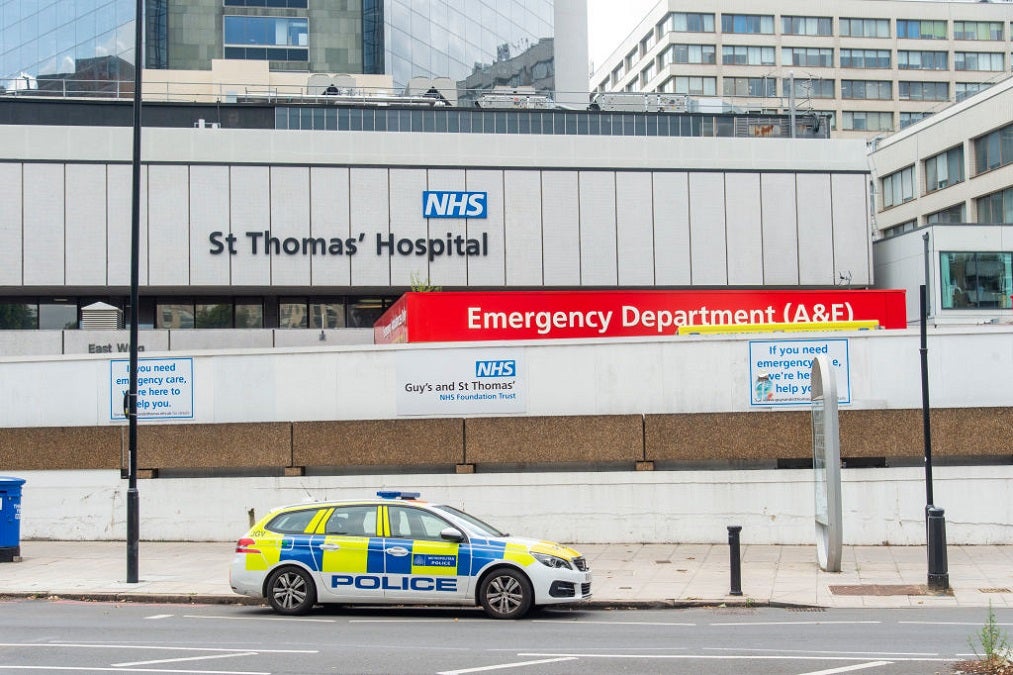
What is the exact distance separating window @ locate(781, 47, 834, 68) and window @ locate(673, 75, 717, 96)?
18.2ft

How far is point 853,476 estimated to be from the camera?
65.1 feet

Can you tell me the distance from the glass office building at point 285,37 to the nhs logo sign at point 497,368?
103 feet

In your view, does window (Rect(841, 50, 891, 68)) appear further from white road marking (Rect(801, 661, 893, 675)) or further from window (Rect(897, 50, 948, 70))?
white road marking (Rect(801, 661, 893, 675))

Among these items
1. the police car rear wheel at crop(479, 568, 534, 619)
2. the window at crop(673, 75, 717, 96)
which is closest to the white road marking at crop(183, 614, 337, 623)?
the police car rear wheel at crop(479, 568, 534, 619)

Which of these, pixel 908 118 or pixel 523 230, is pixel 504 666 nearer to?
pixel 523 230

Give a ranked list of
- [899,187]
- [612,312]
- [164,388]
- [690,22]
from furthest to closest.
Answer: [690,22] → [899,187] → [612,312] → [164,388]

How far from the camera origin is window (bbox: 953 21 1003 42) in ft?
295

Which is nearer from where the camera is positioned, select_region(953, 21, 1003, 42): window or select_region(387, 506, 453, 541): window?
select_region(387, 506, 453, 541): window

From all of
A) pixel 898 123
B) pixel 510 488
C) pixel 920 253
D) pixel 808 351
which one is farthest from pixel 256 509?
pixel 898 123

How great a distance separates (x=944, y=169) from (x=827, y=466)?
44.2 m

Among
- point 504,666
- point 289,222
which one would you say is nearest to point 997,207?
point 289,222

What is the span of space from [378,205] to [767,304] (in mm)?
18222

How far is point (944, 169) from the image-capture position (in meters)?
56.2

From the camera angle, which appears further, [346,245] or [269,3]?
[269,3]
